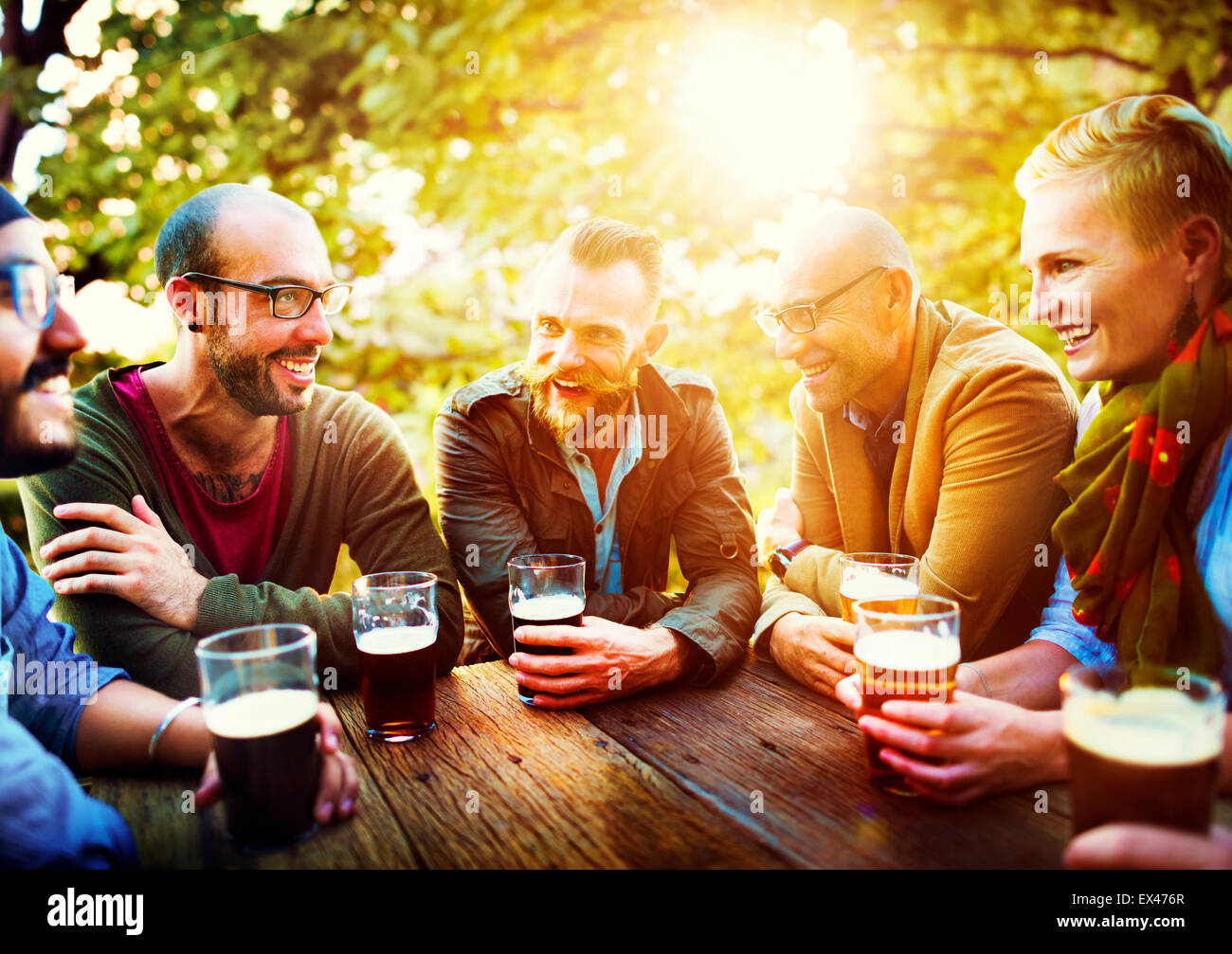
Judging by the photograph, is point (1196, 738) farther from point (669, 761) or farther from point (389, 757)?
point (389, 757)

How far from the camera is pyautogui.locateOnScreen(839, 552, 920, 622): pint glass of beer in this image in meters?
1.90

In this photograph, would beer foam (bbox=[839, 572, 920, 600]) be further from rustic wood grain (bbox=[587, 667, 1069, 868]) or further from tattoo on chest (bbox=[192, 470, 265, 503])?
tattoo on chest (bbox=[192, 470, 265, 503])

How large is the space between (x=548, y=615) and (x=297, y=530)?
87 cm

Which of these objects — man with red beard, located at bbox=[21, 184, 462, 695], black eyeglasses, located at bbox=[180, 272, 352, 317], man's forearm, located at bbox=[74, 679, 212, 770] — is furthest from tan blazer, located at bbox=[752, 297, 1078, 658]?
black eyeglasses, located at bbox=[180, 272, 352, 317]

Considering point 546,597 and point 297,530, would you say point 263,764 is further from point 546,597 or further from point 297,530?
point 297,530

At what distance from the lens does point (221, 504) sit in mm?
2209

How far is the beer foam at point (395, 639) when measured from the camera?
1.69 metres

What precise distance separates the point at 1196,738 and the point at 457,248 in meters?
5.11

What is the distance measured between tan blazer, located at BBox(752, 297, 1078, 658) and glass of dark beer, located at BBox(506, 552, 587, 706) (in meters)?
0.61

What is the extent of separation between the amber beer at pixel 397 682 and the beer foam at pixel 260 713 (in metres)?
0.32

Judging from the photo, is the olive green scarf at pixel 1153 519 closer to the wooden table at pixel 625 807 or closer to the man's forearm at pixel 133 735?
the wooden table at pixel 625 807

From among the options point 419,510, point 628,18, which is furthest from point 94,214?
point 419,510

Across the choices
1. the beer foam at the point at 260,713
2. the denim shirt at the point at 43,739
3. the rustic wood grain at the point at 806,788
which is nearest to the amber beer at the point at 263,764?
the beer foam at the point at 260,713

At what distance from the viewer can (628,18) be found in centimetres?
425
